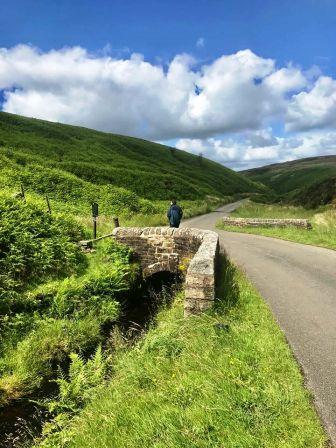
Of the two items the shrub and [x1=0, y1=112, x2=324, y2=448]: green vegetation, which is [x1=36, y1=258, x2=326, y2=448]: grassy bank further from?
the shrub

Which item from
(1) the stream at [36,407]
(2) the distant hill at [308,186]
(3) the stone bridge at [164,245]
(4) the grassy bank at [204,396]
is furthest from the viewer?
(2) the distant hill at [308,186]

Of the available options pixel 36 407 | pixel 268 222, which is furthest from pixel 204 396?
pixel 268 222

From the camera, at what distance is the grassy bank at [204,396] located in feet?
17.6

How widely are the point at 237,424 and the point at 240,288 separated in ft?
20.8

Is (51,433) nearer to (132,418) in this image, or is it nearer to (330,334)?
(132,418)

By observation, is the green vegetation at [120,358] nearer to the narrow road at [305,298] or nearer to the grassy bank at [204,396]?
the grassy bank at [204,396]

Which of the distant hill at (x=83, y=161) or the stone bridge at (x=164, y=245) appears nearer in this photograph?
the stone bridge at (x=164, y=245)

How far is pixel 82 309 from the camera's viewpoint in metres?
12.7

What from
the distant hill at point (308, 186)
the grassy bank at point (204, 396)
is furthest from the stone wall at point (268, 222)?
the distant hill at point (308, 186)

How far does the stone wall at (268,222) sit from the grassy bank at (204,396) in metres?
17.9

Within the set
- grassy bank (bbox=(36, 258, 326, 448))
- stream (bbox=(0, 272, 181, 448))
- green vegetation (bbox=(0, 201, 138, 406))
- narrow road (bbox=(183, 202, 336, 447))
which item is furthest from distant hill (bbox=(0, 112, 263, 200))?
grassy bank (bbox=(36, 258, 326, 448))

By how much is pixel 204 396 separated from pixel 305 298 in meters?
5.93

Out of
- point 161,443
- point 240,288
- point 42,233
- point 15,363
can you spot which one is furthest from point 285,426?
point 42,233

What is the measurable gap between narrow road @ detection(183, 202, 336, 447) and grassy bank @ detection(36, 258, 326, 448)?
295 mm
